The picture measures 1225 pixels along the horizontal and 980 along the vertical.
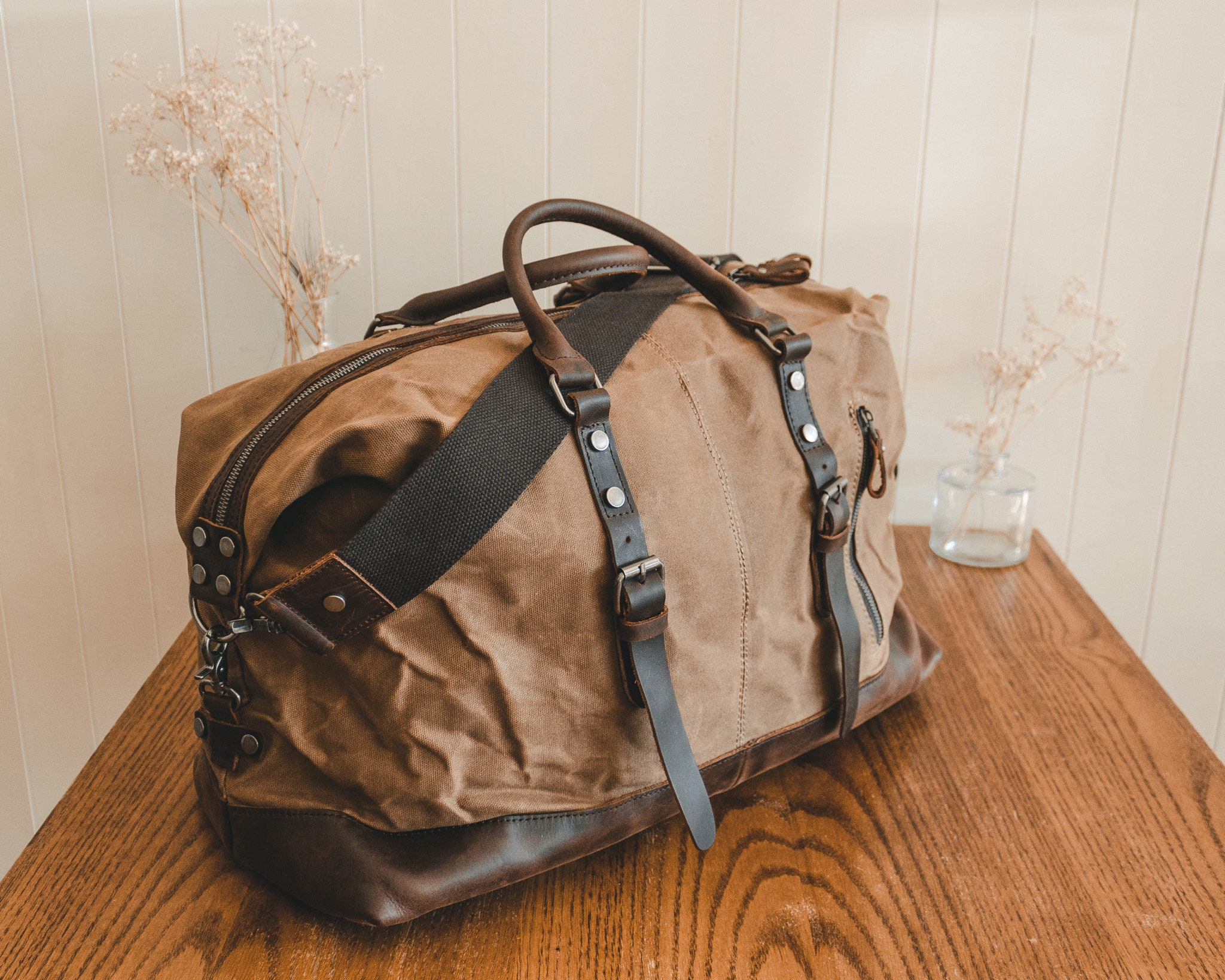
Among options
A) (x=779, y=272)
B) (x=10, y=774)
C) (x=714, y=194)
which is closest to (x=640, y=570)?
(x=779, y=272)

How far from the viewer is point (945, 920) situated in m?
0.53

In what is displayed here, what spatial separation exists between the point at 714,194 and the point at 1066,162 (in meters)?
0.39

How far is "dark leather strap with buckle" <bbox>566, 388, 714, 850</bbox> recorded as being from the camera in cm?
52

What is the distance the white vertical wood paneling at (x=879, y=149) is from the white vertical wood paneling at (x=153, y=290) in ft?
2.33

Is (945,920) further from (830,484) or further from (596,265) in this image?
(596,265)

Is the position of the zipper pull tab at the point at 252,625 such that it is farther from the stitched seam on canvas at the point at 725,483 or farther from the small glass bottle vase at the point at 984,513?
the small glass bottle vase at the point at 984,513

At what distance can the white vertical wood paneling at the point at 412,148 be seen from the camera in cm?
92

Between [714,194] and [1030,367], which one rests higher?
[714,194]

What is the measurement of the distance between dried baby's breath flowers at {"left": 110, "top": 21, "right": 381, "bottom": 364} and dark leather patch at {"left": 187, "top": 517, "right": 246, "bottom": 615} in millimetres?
414

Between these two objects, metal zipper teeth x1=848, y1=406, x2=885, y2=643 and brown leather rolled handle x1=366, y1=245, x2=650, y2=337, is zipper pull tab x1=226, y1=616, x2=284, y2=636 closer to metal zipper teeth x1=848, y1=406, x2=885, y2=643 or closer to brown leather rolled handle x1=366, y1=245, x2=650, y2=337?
brown leather rolled handle x1=366, y1=245, x2=650, y2=337

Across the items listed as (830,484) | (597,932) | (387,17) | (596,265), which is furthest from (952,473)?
(387,17)

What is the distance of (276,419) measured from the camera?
0.52 metres

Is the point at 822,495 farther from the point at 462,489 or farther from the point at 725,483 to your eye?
the point at 462,489

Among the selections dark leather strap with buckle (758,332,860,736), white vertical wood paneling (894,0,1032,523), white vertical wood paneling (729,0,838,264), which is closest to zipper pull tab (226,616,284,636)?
dark leather strap with buckle (758,332,860,736)
